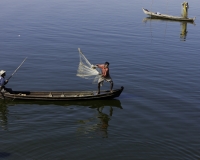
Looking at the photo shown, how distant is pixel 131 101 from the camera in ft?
65.2

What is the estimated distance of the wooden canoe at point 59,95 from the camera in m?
19.1

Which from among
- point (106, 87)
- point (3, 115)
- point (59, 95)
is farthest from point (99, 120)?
point (3, 115)

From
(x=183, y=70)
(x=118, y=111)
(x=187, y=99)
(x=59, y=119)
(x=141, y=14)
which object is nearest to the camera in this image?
(x=59, y=119)

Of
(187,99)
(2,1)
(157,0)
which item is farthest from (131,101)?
(157,0)

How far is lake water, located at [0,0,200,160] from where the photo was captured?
1488 centimetres

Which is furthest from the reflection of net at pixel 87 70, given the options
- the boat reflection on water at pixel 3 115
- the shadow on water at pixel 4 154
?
the shadow on water at pixel 4 154

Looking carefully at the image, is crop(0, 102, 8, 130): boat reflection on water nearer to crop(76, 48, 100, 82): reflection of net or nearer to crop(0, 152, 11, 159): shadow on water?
crop(0, 152, 11, 159): shadow on water

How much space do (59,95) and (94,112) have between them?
2260 millimetres

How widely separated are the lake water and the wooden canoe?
1.12 feet

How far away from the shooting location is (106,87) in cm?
2178

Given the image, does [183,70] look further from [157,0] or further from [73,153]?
[157,0]

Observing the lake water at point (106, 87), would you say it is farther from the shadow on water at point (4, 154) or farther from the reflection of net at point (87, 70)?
the reflection of net at point (87, 70)

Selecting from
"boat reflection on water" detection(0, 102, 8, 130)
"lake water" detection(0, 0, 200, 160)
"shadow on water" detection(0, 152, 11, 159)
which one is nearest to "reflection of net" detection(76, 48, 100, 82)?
"lake water" detection(0, 0, 200, 160)

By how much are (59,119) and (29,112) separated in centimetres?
176
